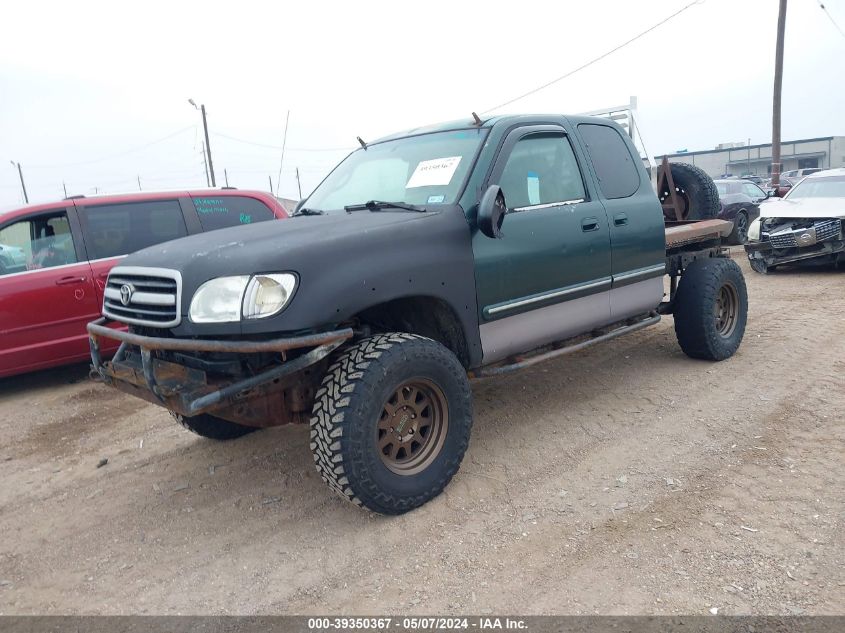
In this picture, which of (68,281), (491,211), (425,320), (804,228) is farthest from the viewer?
(804,228)

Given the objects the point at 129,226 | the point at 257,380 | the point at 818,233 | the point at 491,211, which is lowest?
the point at 818,233

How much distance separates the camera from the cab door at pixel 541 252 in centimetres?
375

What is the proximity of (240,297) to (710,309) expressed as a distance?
12.8 ft

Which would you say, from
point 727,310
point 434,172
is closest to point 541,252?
point 434,172

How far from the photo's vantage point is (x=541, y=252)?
3.93 meters

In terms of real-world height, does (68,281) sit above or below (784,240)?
above

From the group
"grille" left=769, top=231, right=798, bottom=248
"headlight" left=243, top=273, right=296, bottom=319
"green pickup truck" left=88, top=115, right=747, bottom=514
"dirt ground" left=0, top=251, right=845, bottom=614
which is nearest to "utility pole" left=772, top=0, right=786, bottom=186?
"grille" left=769, top=231, right=798, bottom=248

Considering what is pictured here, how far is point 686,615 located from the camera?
7.94ft

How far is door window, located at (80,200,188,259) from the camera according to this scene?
6164 mm

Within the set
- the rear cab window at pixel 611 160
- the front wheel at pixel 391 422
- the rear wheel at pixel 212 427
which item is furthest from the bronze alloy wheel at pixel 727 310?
the rear wheel at pixel 212 427

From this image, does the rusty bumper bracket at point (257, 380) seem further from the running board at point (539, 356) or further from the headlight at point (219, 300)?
the running board at point (539, 356)

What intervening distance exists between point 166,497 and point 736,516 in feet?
9.91

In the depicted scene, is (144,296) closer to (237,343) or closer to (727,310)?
(237,343)

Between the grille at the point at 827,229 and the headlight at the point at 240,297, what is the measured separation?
9129 mm
